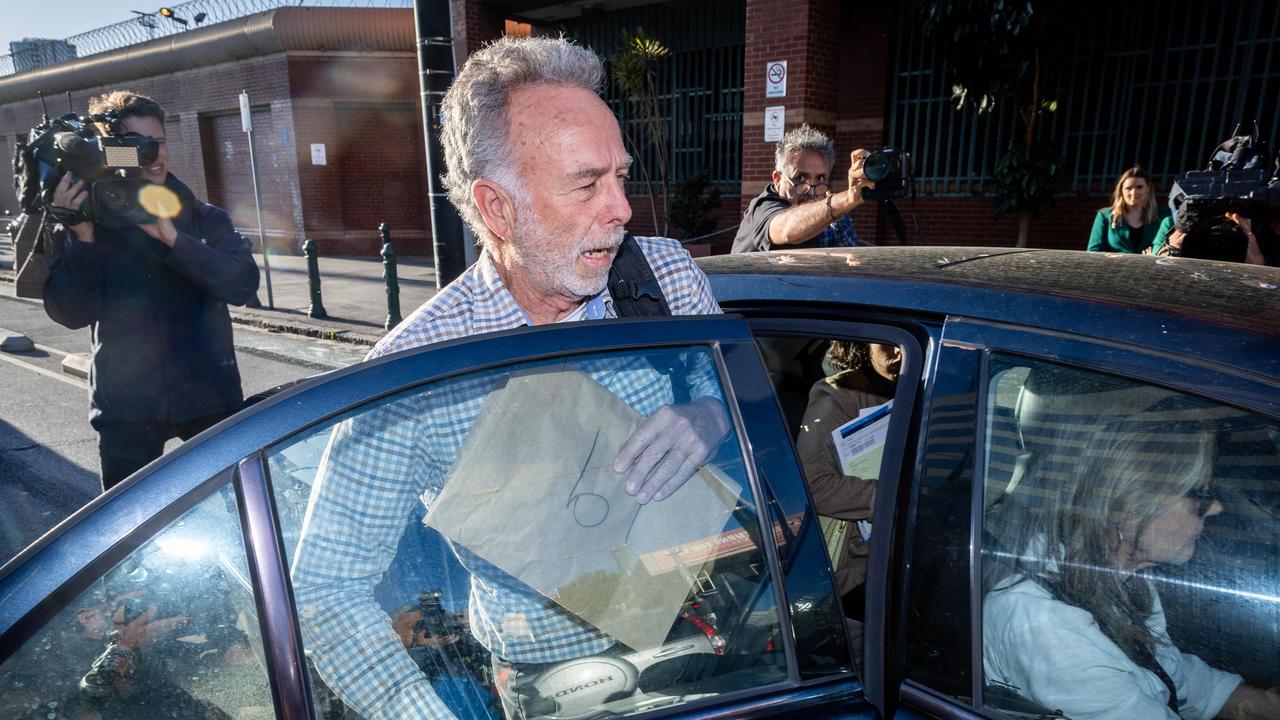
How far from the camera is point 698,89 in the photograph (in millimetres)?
11352

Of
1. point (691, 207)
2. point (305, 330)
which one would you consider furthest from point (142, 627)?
point (691, 207)

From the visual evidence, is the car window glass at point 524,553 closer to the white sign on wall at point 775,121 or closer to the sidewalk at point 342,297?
the sidewalk at point 342,297

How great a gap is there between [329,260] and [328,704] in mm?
15973

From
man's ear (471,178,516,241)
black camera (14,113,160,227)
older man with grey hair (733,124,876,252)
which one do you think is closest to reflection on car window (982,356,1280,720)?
man's ear (471,178,516,241)

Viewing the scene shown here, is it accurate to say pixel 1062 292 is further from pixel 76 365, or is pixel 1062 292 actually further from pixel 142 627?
pixel 76 365

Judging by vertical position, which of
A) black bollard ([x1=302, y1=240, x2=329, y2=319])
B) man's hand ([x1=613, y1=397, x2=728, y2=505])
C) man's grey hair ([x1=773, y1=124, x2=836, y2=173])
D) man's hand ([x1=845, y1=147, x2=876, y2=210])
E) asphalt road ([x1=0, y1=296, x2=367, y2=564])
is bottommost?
asphalt road ([x1=0, y1=296, x2=367, y2=564])

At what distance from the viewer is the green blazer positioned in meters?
5.59

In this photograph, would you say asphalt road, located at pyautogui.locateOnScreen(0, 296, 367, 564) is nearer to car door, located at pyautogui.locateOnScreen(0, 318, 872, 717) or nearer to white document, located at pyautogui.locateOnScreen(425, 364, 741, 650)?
car door, located at pyautogui.locateOnScreen(0, 318, 872, 717)

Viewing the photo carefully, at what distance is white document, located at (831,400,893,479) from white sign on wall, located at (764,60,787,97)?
775 centimetres

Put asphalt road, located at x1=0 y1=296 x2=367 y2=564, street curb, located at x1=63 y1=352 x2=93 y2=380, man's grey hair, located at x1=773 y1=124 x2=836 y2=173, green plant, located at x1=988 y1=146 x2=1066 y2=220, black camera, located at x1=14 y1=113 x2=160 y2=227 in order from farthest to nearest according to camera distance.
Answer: green plant, located at x1=988 y1=146 x2=1066 y2=220, street curb, located at x1=63 y1=352 x2=93 y2=380, asphalt road, located at x1=0 y1=296 x2=367 y2=564, man's grey hair, located at x1=773 y1=124 x2=836 y2=173, black camera, located at x1=14 y1=113 x2=160 y2=227

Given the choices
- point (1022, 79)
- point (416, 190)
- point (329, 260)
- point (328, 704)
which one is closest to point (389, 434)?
point (328, 704)

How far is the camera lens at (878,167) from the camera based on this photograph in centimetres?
304

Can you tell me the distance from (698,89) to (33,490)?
9357mm

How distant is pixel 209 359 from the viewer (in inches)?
108
